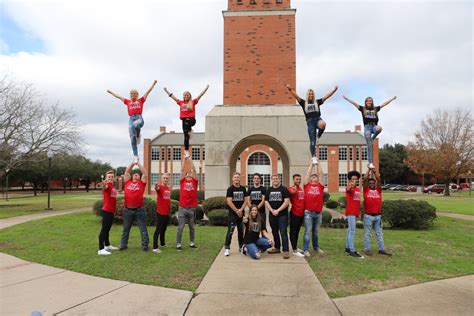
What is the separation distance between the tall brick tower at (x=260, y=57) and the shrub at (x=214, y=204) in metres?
5.66

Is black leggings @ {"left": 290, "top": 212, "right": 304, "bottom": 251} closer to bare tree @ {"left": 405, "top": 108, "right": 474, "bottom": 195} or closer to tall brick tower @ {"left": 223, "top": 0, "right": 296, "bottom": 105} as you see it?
tall brick tower @ {"left": 223, "top": 0, "right": 296, "bottom": 105}

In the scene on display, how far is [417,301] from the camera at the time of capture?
4625mm

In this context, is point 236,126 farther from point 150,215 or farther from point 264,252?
point 264,252

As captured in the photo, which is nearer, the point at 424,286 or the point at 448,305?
the point at 448,305

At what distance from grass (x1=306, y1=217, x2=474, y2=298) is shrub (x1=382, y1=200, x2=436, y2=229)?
116 centimetres

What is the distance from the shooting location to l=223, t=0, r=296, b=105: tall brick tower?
1627 centimetres

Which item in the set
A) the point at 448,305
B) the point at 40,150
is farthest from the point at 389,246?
the point at 40,150

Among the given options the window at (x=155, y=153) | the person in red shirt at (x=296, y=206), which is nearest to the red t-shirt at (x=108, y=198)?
the person in red shirt at (x=296, y=206)

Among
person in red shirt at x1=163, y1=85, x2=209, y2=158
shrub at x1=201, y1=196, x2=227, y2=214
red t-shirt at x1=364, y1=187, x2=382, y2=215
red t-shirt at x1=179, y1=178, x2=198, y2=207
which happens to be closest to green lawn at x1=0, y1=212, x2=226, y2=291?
red t-shirt at x1=179, y1=178, x2=198, y2=207

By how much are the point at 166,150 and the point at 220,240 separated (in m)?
44.3

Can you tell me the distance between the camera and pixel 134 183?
7652 mm

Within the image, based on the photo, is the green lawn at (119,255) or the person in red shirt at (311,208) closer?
the green lawn at (119,255)

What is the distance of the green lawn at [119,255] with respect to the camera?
5.67 metres

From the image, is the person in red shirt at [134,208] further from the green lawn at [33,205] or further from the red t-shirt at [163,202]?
the green lawn at [33,205]
